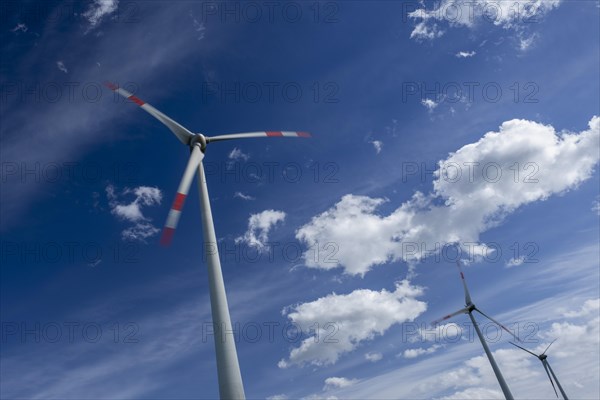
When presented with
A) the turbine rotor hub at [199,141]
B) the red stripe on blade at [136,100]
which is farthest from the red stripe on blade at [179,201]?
the red stripe on blade at [136,100]

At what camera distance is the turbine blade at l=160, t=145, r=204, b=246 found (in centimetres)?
2539

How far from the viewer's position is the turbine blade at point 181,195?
2539 centimetres

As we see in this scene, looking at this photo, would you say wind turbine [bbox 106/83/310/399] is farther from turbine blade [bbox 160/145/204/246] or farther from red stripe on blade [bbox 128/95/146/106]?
red stripe on blade [bbox 128/95/146/106]

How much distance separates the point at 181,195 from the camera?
29.2m

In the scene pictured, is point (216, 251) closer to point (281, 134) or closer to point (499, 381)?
point (281, 134)

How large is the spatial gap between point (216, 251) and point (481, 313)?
286ft

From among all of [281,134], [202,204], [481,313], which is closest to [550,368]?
[481,313]

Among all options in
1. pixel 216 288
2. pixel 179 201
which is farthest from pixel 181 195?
pixel 216 288

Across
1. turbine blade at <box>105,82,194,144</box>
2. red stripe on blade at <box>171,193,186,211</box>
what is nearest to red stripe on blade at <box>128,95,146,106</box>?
turbine blade at <box>105,82,194,144</box>

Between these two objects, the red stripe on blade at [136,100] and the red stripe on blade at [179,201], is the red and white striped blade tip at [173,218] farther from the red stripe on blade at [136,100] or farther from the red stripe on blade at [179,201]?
the red stripe on blade at [136,100]

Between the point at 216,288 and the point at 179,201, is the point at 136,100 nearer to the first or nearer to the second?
the point at 179,201

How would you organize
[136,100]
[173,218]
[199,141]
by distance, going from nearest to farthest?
[173,218], [199,141], [136,100]

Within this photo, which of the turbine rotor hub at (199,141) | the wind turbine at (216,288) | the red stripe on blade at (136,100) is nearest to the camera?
the wind turbine at (216,288)

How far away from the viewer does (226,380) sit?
24.4 meters
